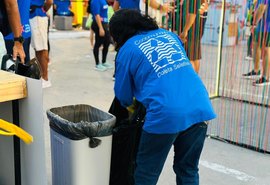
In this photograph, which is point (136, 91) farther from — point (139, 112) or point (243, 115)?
point (243, 115)

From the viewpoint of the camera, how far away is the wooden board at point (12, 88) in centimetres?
179

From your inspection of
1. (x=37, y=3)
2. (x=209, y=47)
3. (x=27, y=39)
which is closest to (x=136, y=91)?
(x=27, y=39)

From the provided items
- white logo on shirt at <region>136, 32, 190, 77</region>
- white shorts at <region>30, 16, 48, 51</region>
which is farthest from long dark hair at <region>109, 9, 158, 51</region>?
white shorts at <region>30, 16, 48, 51</region>

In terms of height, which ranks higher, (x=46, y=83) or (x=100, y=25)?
(x=100, y=25)

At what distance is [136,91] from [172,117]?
0.29 meters

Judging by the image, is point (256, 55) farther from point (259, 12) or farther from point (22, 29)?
point (22, 29)

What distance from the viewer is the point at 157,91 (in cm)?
218

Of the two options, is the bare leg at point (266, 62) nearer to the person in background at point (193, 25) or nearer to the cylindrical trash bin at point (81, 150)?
the person in background at point (193, 25)

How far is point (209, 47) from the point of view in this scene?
809 cm

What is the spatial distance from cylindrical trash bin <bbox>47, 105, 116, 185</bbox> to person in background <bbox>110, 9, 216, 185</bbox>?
0.21m

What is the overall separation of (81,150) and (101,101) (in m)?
2.93

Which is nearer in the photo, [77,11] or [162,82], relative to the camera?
[162,82]

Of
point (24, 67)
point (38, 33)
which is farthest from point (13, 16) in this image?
point (38, 33)

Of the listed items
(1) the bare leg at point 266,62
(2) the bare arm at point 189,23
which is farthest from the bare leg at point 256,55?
(2) the bare arm at point 189,23
